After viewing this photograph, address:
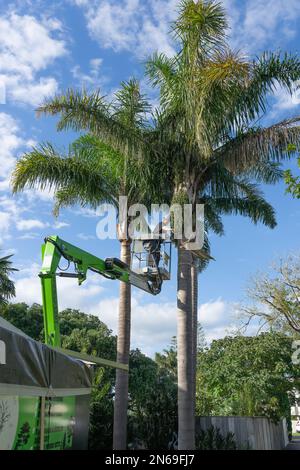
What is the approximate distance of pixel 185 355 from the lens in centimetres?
1266

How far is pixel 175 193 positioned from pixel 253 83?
3757 mm

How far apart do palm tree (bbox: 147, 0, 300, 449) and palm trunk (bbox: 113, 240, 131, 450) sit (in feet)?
9.92

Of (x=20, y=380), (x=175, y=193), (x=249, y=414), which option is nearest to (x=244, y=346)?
(x=249, y=414)

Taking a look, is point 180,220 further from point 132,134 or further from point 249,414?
point 249,414

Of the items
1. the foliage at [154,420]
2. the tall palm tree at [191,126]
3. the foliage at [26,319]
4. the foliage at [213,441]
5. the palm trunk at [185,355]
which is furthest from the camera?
the foliage at [26,319]

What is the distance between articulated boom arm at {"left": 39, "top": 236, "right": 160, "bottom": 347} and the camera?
31.1 ft

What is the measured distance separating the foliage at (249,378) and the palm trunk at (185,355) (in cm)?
883

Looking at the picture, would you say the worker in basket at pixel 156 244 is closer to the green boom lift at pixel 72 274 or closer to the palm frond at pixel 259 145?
the green boom lift at pixel 72 274

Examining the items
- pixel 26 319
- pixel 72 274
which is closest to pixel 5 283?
pixel 26 319

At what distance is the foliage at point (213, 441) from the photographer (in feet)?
51.8

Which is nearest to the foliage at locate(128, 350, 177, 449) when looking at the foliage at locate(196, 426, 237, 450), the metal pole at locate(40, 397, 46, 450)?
the foliage at locate(196, 426, 237, 450)

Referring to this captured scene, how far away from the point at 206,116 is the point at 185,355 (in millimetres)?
6343

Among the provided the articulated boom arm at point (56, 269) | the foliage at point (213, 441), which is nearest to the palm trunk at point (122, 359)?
the articulated boom arm at point (56, 269)

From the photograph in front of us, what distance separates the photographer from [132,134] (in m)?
14.7
